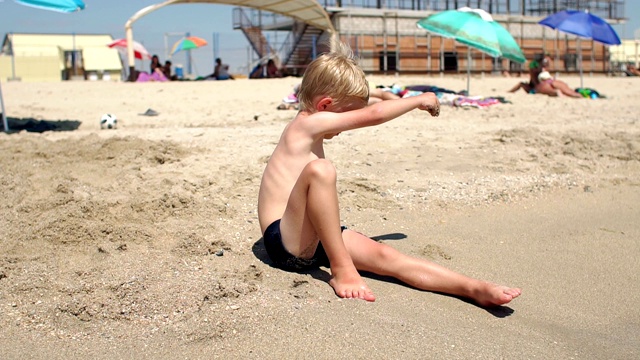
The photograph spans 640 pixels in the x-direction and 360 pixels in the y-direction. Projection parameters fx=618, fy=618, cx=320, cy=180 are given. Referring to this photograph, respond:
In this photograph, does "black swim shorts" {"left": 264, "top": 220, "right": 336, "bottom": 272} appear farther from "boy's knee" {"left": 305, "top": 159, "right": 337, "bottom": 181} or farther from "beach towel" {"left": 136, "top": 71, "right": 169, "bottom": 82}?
"beach towel" {"left": 136, "top": 71, "right": 169, "bottom": 82}

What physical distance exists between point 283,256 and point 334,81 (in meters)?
0.76

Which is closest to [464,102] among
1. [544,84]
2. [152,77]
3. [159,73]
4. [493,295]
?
[544,84]

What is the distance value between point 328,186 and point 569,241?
1.65 metres

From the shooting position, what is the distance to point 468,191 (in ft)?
13.7

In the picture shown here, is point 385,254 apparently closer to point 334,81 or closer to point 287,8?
point 334,81

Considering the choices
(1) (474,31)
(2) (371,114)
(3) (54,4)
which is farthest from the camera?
(1) (474,31)

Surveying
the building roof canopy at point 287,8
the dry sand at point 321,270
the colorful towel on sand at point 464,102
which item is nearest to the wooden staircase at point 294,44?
the building roof canopy at point 287,8

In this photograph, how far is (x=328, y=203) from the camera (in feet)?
7.84

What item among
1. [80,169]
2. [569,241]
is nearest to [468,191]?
[569,241]

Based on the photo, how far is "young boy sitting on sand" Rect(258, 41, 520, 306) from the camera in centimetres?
239

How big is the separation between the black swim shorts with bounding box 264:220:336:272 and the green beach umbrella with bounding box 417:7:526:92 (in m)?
8.06

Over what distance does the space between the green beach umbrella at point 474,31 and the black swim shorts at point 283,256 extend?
8059 millimetres

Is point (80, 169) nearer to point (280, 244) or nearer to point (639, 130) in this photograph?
point (280, 244)

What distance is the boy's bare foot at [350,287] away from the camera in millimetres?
2355
